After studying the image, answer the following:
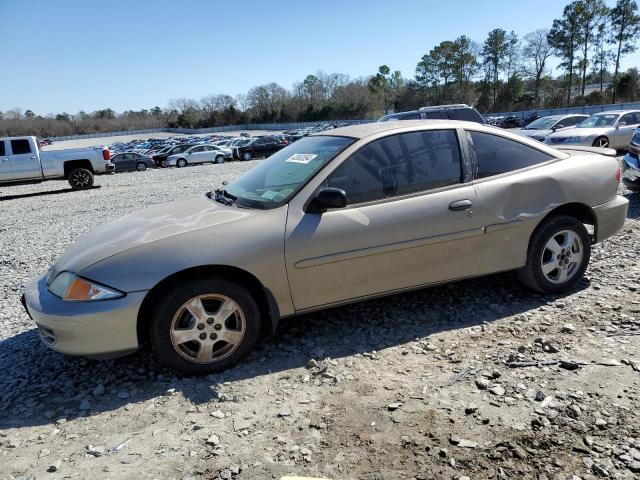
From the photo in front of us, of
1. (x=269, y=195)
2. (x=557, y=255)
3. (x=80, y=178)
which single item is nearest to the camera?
(x=269, y=195)

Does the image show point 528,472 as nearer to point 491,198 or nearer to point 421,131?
point 491,198

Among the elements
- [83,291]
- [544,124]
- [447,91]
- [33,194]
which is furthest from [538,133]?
[447,91]

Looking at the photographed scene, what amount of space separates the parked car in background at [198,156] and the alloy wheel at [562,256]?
28804 mm

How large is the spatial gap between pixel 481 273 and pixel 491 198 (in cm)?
62

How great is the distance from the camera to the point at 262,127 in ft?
377

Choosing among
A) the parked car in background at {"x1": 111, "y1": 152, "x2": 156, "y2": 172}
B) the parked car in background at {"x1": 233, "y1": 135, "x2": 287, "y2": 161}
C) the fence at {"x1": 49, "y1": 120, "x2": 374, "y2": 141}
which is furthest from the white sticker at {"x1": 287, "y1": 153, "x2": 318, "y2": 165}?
the fence at {"x1": 49, "y1": 120, "x2": 374, "y2": 141}

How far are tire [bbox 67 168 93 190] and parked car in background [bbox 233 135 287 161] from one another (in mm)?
15701

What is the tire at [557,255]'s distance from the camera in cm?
400

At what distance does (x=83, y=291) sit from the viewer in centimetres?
299

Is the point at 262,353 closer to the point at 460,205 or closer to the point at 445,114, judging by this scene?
the point at 460,205

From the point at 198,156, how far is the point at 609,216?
95.4 feet

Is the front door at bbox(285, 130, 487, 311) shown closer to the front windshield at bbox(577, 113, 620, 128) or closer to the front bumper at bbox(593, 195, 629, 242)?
the front bumper at bbox(593, 195, 629, 242)

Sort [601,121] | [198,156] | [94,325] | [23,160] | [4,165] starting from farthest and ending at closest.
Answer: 1. [198,156]
2. [23,160]
3. [4,165]
4. [601,121]
5. [94,325]

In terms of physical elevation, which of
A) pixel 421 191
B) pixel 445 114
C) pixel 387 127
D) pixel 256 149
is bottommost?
pixel 256 149
